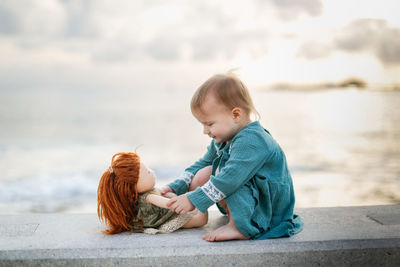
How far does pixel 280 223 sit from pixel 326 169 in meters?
5.85

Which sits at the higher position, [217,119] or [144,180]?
[217,119]

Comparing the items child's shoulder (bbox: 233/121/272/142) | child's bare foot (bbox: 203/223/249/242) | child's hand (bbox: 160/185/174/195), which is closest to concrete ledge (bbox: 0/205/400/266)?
child's bare foot (bbox: 203/223/249/242)

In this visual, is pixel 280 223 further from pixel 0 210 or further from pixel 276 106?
pixel 276 106

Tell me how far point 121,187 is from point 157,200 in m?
0.20

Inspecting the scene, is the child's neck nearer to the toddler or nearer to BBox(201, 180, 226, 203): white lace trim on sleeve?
the toddler

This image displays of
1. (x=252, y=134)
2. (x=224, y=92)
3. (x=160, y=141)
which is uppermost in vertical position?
(x=224, y=92)

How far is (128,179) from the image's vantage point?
2.26m

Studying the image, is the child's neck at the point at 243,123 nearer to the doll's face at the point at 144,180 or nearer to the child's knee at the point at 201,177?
the child's knee at the point at 201,177

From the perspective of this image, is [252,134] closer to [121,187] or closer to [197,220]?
[197,220]

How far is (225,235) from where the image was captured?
2145 millimetres

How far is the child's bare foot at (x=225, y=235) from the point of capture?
2.13m

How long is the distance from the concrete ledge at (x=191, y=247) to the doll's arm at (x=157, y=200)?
162 millimetres

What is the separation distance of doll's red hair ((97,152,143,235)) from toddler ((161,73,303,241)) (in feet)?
0.78

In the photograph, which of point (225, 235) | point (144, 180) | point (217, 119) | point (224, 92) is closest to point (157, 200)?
point (144, 180)
